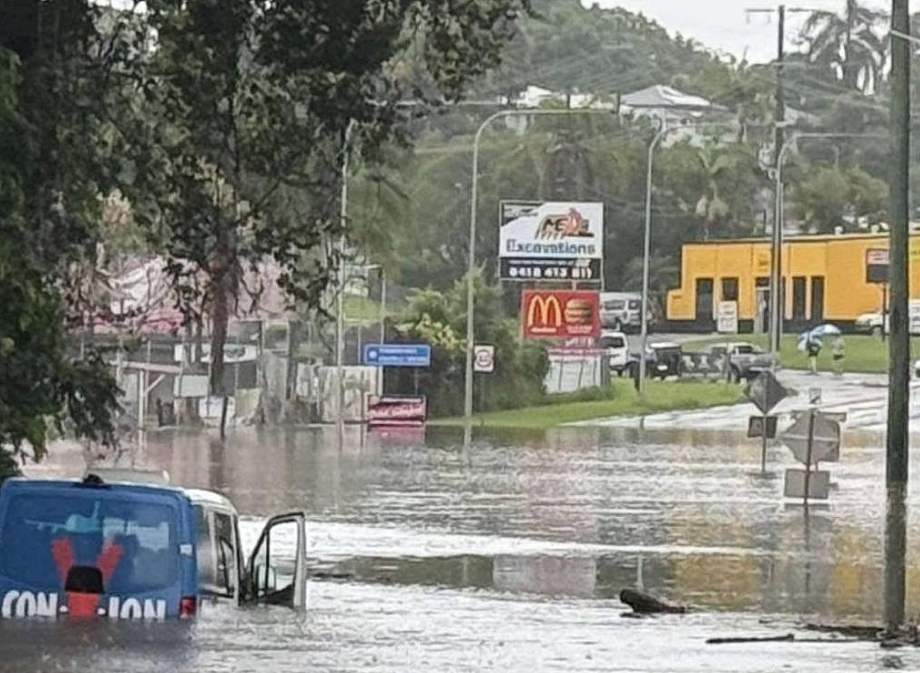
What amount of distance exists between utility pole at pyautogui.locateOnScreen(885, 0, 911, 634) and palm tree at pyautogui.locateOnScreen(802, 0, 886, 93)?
105 meters

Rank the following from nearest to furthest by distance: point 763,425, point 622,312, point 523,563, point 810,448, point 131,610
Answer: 1. point 131,610
2. point 523,563
3. point 810,448
4. point 763,425
5. point 622,312

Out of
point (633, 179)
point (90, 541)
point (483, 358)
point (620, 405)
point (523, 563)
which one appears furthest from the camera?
point (633, 179)

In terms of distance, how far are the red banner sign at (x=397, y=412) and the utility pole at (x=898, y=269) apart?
152 feet

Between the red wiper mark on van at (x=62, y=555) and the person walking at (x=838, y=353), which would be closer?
the red wiper mark on van at (x=62, y=555)

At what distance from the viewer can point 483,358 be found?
74.8m

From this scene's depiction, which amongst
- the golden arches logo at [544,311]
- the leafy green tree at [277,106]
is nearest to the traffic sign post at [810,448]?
the leafy green tree at [277,106]

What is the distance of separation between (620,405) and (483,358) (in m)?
8.93

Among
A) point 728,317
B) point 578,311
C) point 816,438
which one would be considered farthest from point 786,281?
point 816,438

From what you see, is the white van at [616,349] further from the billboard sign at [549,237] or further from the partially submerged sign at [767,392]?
the partially submerged sign at [767,392]

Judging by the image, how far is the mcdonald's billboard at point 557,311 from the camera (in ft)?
256

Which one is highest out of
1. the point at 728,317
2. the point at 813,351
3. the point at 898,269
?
the point at 728,317

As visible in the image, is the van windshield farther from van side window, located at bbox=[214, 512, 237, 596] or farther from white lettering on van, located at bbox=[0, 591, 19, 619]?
van side window, located at bbox=[214, 512, 237, 596]

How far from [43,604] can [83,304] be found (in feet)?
18.1

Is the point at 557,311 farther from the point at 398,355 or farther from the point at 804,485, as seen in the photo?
the point at 804,485
